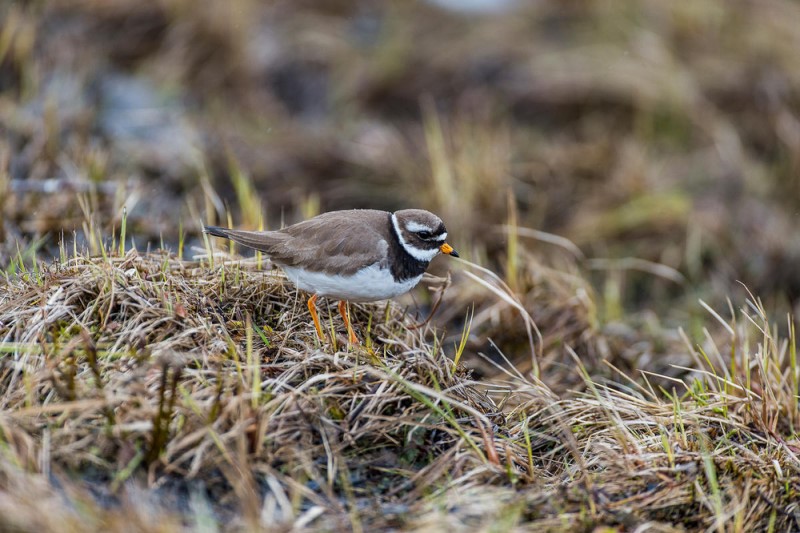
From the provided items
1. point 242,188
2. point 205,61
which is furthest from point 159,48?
point 242,188

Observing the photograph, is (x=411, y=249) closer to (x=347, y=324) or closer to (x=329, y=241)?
(x=329, y=241)

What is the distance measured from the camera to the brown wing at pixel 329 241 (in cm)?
497

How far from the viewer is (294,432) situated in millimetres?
4191

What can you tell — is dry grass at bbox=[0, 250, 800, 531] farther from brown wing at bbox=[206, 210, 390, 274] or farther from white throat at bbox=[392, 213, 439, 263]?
white throat at bbox=[392, 213, 439, 263]

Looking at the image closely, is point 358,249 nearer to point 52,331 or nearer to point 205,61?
point 52,331

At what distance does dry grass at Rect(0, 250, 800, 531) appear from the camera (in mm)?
3836

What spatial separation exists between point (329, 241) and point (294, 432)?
1.33 m

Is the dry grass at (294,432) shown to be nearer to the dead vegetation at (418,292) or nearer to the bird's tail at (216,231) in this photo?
the dead vegetation at (418,292)

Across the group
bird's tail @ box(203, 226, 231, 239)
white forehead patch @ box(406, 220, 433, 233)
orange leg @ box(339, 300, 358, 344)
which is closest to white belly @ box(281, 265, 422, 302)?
orange leg @ box(339, 300, 358, 344)

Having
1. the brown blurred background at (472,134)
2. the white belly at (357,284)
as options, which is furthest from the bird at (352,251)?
the brown blurred background at (472,134)

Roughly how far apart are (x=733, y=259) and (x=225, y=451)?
258 inches

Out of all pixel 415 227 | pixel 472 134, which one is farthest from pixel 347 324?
pixel 472 134

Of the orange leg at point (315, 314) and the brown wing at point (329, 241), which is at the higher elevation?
the brown wing at point (329, 241)

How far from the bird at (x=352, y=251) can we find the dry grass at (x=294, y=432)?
0.22 metres
